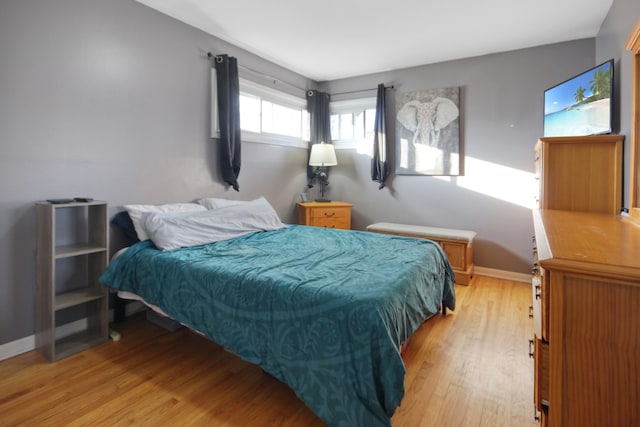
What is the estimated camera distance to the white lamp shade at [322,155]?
4207 mm

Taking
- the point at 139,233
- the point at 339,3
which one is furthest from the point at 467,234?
the point at 139,233

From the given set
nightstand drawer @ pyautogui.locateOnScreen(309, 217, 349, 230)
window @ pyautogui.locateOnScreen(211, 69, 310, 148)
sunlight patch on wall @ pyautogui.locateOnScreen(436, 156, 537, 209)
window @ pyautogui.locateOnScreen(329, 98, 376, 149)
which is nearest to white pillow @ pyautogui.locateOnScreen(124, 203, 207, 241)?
window @ pyautogui.locateOnScreen(211, 69, 310, 148)

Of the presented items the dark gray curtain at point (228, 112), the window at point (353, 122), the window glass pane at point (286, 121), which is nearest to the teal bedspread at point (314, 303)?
the dark gray curtain at point (228, 112)

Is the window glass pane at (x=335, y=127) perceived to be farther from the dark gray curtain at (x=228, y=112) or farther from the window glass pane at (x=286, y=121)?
the dark gray curtain at (x=228, y=112)

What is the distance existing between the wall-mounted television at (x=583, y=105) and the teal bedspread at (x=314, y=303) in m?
1.42

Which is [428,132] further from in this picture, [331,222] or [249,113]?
[249,113]

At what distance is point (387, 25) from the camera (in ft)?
9.84

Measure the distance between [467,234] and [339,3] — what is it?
2.58 metres

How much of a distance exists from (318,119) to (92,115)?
280cm

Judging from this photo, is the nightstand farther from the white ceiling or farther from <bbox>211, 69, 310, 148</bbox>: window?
the white ceiling

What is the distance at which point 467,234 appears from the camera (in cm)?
356

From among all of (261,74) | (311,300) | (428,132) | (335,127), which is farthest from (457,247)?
(261,74)

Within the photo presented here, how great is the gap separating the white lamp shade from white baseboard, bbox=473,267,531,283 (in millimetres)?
2213

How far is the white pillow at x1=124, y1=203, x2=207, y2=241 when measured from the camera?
2.47 meters
